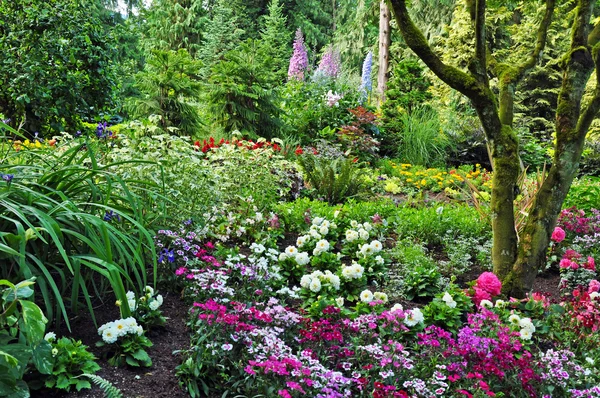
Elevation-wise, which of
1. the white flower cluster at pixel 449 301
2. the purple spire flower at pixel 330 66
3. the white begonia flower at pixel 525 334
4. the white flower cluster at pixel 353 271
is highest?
the purple spire flower at pixel 330 66

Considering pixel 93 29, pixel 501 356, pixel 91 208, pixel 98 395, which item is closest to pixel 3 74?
pixel 93 29

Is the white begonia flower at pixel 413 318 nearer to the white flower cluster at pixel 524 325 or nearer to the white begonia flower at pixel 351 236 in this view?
the white flower cluster at pixel 524 325

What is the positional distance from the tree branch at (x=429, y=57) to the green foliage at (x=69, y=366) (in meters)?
2.66

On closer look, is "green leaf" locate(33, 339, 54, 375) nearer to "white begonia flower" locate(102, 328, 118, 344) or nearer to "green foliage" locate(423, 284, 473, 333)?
"white begonia flower" locate(102, 328, 118, 344)

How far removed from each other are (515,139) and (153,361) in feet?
9.06

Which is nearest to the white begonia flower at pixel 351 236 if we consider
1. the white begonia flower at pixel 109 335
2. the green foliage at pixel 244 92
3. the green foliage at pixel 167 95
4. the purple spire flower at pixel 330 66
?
the white begonia flower at pixel 109 335

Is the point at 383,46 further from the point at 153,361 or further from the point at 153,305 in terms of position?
the point at 153,361

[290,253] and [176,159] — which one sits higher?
[176,159]

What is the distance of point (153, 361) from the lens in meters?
2.39

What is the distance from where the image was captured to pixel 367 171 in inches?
293

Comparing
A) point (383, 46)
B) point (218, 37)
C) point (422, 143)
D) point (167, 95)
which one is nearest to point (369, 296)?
point (167, 95)

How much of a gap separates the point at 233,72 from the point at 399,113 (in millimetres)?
4345

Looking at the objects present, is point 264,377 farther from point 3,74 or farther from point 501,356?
A: point 3,74

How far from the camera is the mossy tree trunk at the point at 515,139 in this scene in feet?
11.4
